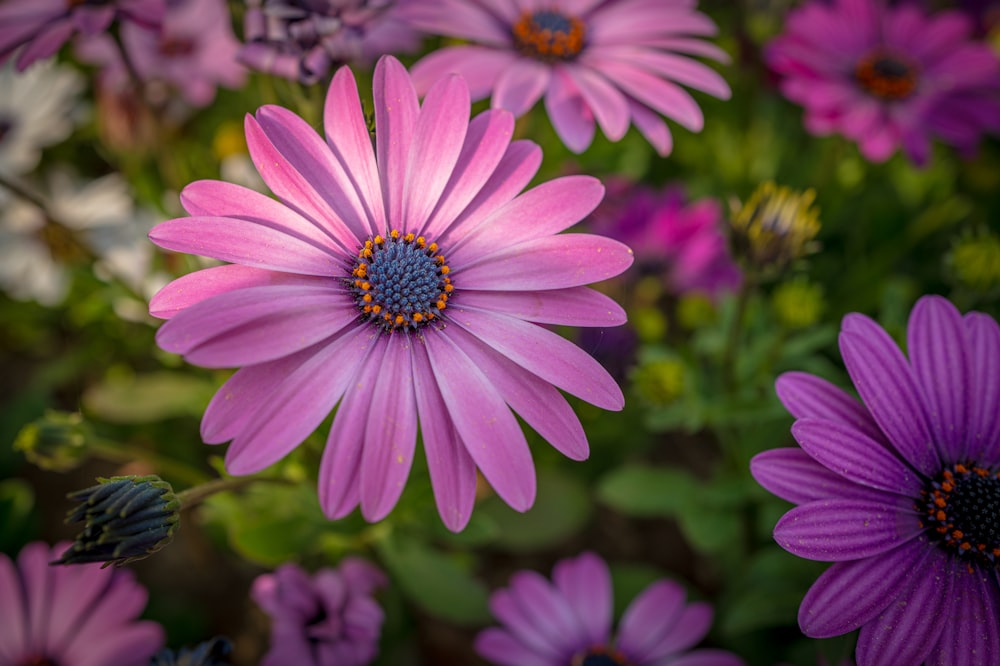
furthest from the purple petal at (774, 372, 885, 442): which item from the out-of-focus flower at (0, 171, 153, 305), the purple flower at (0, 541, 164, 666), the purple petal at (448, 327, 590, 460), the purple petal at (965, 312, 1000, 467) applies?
the out-of-focus flower at (0, 171, 153, 305)

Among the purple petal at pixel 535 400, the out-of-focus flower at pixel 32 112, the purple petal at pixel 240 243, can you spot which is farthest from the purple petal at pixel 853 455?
the out-of-focus flower at pixel 32 112

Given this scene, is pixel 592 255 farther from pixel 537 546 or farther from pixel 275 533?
pixel 537 546

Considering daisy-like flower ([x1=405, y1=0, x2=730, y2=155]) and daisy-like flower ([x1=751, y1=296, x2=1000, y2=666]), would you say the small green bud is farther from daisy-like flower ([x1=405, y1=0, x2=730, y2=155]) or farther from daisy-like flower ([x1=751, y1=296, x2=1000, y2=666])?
daisy-like flower ([x1=751, y1=296, x2=1000, y2=666])

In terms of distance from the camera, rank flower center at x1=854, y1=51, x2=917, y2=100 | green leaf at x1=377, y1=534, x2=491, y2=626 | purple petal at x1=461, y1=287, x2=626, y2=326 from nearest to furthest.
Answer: purple petal at x1=461, y1=287, x2=626, y2=326, green leaf at x1=377, y1=534, x2=491, y2=626, flower center at x1=854, y1=51, x2=917, y2=100

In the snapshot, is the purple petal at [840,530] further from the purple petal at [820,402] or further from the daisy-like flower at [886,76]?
the daisy-like flower at [886,76]

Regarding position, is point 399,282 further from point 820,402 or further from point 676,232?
point 676,232

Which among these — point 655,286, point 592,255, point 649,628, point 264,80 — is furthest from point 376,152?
point 655,286
